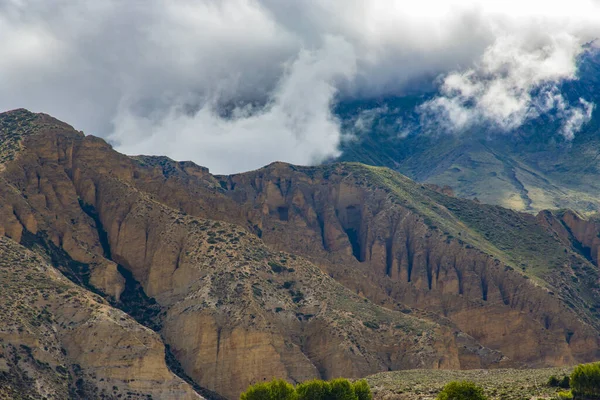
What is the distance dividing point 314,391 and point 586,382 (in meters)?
33.1

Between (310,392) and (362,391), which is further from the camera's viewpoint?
(362,391)

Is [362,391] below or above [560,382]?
below

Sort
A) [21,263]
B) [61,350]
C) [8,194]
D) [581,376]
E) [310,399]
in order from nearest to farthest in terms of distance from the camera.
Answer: [581,376] < [310,399] < [61,350] < [21,263] < [8,194]

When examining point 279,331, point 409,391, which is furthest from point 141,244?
point 409,391

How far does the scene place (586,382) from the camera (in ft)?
392

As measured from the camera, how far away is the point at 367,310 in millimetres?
194000

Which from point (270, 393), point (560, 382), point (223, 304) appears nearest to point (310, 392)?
point (270, 393)

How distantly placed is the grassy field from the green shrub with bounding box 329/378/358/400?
7.33m

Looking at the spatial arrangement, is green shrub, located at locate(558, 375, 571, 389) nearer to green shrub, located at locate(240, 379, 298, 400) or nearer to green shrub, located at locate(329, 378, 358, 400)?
green shrub, located at locate(329, 378, 358, 400)

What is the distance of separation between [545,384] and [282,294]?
215 ft

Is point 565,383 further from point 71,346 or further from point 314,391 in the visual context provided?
point 71,346

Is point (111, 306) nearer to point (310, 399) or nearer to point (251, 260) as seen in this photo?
point (251, 260)

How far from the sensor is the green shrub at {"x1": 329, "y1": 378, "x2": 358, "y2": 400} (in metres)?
134

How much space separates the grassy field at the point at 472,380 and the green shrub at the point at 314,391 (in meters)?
10.3
